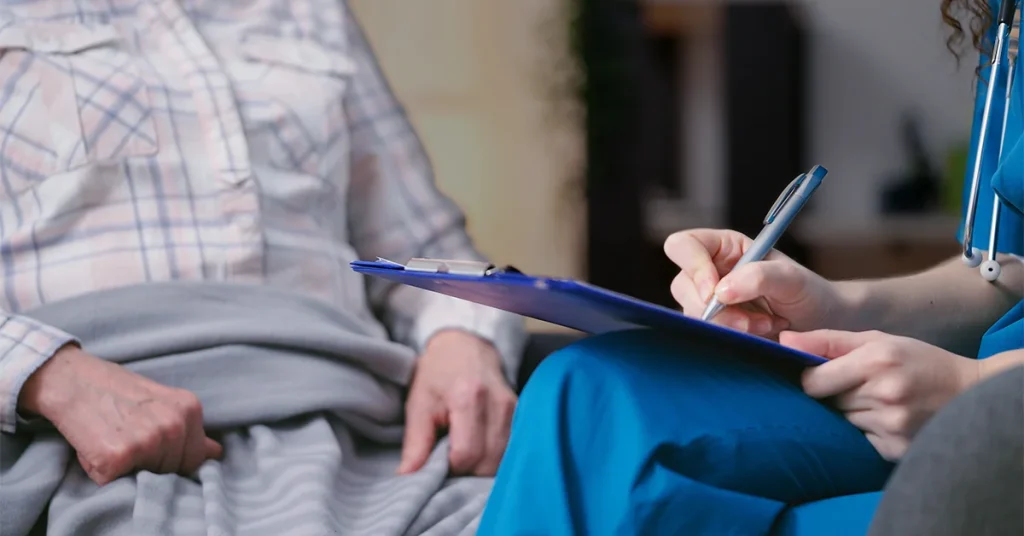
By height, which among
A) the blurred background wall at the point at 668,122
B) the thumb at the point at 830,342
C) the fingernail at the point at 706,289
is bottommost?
the blurred background wall at the point at 668,122

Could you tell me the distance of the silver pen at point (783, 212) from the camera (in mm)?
654

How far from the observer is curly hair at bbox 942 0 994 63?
74 cm

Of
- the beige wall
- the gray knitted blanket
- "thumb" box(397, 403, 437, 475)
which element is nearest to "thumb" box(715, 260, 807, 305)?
the gray knitted blanket

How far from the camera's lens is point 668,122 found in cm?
382

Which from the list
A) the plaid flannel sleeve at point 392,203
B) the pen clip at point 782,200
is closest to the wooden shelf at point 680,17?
the plaid flannel sleeve at point 392,203

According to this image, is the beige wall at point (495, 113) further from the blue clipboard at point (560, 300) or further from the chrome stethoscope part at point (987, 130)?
the blue clipboard at point (560, 300)

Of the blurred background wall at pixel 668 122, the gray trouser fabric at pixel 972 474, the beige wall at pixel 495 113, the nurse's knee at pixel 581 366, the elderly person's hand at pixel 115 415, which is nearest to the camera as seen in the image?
the gray trouser fabric at pixel 972 474

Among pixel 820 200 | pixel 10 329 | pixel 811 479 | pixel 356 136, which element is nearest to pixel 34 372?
pixel 10 329

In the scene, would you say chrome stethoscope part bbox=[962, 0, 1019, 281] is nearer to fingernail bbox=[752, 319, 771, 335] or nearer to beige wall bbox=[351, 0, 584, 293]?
fingernail bbox=[752, 319, 771, 335]

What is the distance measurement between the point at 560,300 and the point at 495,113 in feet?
10.9

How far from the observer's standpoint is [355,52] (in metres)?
1.10

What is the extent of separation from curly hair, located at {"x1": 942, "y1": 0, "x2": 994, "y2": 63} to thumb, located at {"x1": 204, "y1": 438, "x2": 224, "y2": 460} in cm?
63

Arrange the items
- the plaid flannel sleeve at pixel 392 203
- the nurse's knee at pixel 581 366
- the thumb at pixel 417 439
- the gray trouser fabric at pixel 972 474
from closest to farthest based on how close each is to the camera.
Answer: the gray trouser fabric at pixel 972 474, the nurse's knee at pixel 581 366, the thumb at pixel 417 439, the plaid flannel sleeve at pixel 392 203

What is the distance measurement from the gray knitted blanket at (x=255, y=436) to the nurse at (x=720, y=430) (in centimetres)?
22
